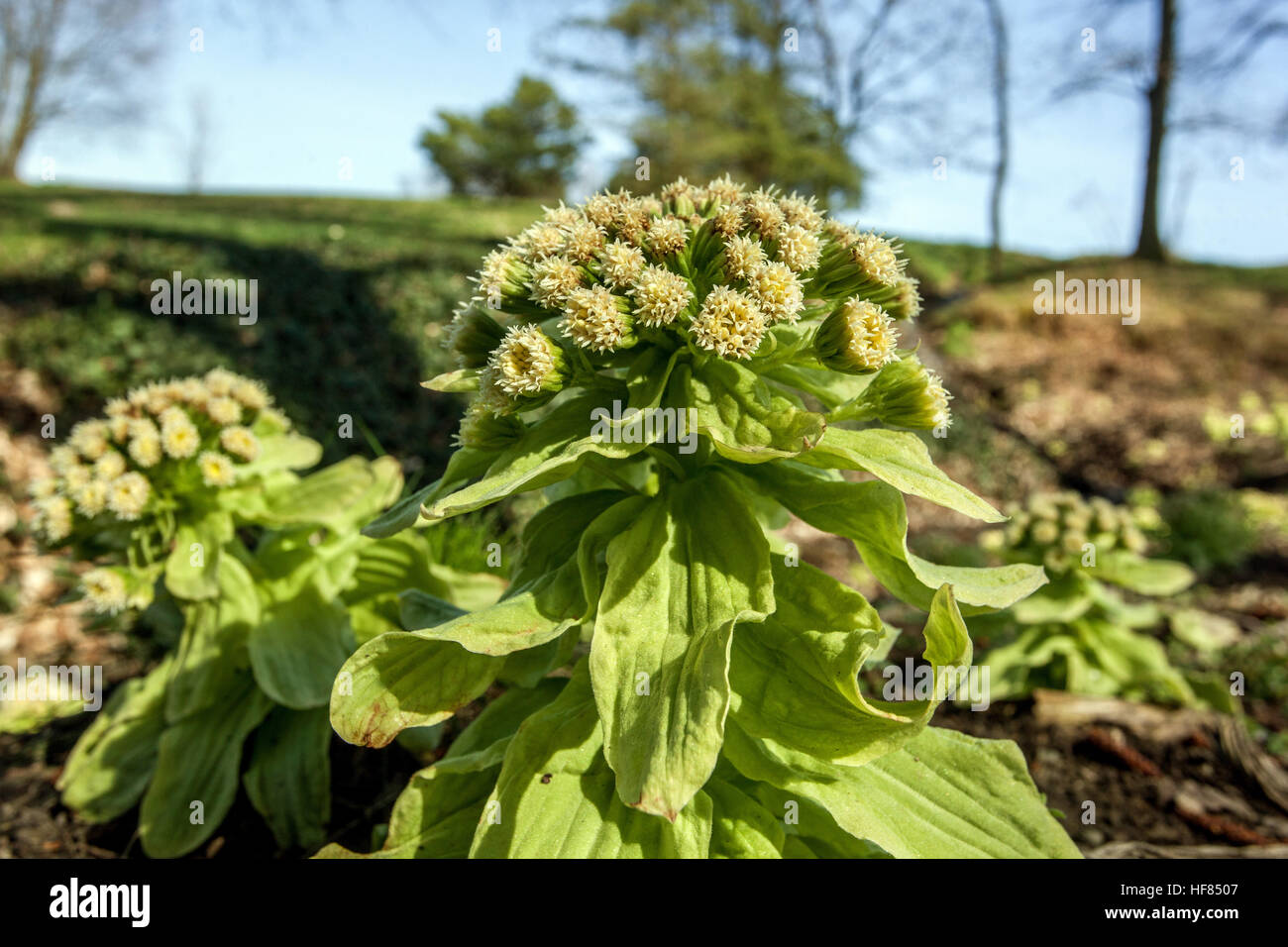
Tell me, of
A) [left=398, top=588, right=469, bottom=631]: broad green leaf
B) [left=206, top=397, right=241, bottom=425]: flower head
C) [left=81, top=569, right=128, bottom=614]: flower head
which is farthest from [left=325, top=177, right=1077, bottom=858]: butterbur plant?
[left=81, top=569, right=128, bottom=614]: flower head

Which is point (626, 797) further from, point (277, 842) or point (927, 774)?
point (277, 842)

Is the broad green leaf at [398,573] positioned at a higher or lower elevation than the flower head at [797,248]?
lower

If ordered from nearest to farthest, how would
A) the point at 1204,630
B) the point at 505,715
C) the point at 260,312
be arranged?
1. the point at 505,715
2. the point at 1204,630
3. the point at 260,312

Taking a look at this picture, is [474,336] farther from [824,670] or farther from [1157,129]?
[1157,129]

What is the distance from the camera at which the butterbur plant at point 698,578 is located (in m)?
1.85

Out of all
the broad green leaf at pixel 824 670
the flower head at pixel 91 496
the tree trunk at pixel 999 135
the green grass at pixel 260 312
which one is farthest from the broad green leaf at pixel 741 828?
the tree trunk at pixel 999 135

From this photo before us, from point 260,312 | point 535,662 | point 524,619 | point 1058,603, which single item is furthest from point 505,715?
point 260,312

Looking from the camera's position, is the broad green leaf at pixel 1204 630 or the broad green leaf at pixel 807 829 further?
the broad green leaf at pixel 1204 630

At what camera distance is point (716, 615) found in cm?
192

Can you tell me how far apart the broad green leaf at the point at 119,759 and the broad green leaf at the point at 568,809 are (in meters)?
1.74

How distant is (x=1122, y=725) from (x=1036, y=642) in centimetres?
48

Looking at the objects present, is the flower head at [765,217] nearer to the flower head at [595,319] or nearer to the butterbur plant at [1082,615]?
the flower head at [595,319]

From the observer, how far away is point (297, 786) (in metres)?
2.88

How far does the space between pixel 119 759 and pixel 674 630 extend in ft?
7.61
